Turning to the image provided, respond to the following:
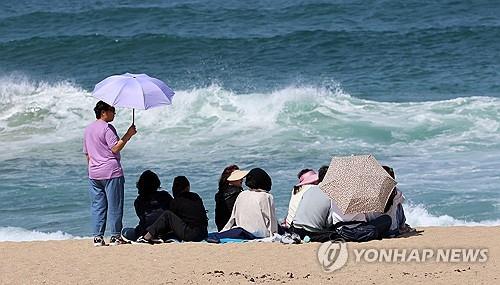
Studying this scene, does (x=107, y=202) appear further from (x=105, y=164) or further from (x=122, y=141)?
(x=122, y=141)

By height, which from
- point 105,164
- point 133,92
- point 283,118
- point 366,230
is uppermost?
point 133,92

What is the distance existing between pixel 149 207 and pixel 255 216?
0.94 meters

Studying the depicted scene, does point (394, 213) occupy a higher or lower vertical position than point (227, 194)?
lower

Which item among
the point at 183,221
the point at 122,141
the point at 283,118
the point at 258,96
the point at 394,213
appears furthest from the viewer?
the point at 258,96

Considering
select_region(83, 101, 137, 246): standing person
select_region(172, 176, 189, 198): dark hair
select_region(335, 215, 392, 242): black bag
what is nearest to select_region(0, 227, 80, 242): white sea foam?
select_region(83, 101, 137, 246): standing person

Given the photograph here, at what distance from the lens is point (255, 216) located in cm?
957

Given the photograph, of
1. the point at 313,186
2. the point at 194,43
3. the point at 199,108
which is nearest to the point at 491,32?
the point at 194,43

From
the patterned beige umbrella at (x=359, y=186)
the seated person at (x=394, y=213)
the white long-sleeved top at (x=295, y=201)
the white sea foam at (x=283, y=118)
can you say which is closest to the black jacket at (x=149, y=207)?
the white long-sleeved top at (x=295, y=201)

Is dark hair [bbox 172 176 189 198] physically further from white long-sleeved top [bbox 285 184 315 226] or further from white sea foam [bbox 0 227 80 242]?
white sea foam [bbox 0 227 80 242]

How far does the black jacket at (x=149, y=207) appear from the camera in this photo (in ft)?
31.2

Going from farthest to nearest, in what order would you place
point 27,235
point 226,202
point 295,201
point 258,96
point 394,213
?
1. point 258,96
2. point 27,235
3. point 226,202
4. point 295,201
5. point 394,213

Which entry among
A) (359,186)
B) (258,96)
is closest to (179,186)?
(359,186)

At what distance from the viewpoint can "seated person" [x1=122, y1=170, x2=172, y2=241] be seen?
9484 millimetres

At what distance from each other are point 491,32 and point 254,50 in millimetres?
5602
